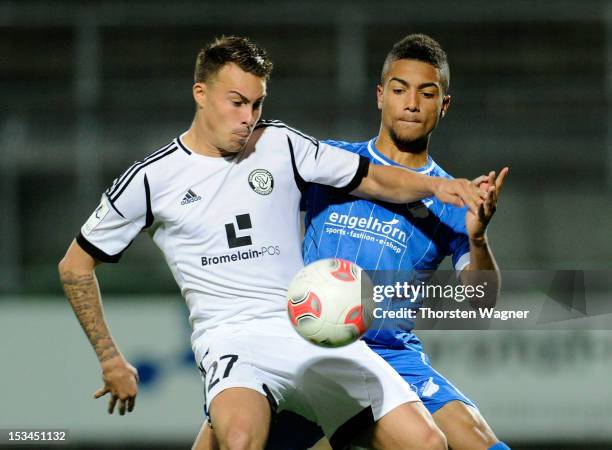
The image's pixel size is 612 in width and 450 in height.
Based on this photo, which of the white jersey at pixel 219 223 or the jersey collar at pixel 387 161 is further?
the jersey collar at pixel 387 161

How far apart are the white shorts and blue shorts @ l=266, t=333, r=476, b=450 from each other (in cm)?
38

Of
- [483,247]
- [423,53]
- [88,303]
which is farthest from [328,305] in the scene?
[423,53]

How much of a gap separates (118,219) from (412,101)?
4.33 ft

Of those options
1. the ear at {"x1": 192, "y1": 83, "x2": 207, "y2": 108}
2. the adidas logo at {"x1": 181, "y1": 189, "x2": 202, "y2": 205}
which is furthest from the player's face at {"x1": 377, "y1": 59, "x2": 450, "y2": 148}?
the adidas logo at {"x1": 181, "y1": 189, "x2": 202, "y2": 205}

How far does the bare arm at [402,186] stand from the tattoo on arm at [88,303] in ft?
3.78

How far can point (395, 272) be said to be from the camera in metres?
4.29

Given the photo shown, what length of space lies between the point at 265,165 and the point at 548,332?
3.97 m

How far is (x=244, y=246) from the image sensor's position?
3910 millimetres

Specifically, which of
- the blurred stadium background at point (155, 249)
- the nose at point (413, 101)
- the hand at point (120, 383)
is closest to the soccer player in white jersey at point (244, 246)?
the hand at point (120, 383)

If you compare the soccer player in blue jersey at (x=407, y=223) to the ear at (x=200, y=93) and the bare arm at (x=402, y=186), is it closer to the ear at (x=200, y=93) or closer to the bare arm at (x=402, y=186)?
the bare arm at (x=402, y=186)

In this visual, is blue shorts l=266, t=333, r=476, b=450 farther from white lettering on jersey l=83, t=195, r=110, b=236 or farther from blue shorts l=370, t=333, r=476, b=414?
white lettering on jersey l=83, t=195, r=110, b=236

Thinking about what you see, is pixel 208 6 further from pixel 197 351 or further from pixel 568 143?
pixel 197 351

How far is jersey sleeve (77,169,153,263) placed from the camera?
3.94 metres

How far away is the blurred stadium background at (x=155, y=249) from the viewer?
7297mm
